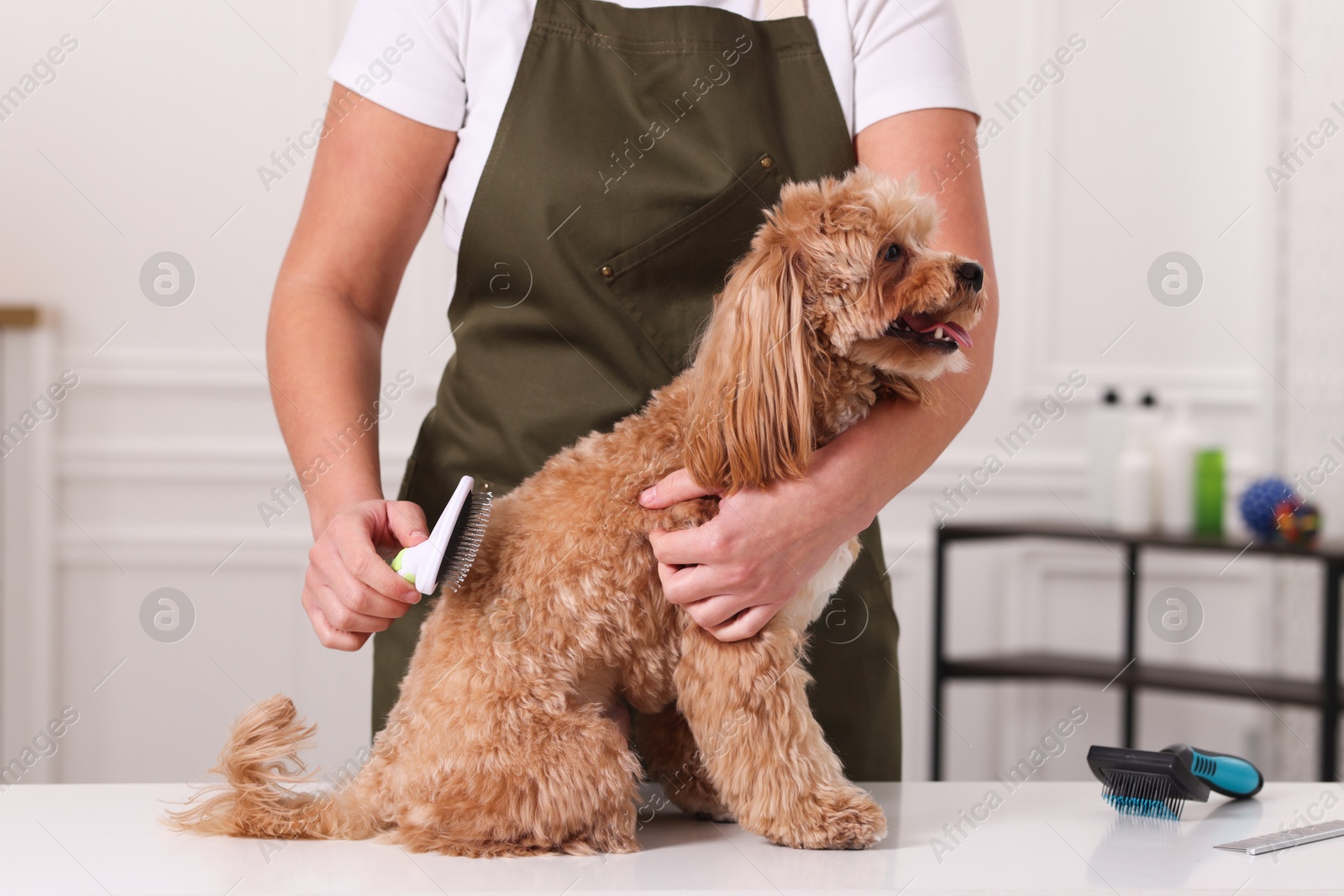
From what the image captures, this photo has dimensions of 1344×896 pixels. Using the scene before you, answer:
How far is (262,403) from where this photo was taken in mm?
3008

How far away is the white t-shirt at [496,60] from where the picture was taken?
122 cm

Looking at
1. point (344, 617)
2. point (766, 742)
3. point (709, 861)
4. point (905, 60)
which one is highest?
point (905, 60)

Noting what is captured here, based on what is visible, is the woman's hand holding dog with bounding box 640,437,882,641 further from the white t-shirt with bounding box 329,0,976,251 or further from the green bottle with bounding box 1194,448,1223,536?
the green bottle with bounding box 1194,448,1223,536

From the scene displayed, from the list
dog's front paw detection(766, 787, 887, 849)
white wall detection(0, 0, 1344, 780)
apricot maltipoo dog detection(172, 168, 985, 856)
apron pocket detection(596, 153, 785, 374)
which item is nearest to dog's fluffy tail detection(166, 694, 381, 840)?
apricot maltipoo dog detection(172, 168, 985, 856)

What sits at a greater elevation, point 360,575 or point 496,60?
point 496,60

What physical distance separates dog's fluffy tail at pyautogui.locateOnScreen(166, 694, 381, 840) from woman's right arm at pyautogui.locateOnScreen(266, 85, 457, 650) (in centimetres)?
21

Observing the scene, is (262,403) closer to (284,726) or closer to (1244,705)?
(284,726)

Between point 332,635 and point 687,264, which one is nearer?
point 332,635

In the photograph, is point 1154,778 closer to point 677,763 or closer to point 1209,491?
point 677,763

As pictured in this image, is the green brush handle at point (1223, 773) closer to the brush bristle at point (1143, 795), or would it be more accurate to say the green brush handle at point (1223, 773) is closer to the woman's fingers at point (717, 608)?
the brush bristle at point (1143, 795)

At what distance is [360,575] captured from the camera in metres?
0.96

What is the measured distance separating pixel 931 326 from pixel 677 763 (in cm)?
51

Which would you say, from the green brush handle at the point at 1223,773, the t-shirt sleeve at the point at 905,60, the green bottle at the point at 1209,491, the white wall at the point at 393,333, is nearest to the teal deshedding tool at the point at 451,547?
the t-shirt sleeve at the point at 905,60

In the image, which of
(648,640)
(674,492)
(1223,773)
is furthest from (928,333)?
(1223,773)
